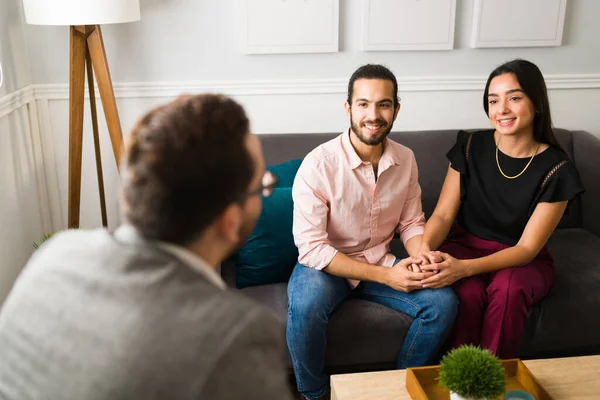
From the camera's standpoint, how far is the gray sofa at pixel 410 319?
6.99 feet

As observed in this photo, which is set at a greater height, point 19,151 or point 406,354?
point 19,151

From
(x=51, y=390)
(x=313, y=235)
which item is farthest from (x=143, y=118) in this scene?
(x=313, y=235)

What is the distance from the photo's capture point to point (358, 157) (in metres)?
2.21

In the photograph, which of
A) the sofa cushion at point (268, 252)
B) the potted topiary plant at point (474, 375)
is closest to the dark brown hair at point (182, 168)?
the potted topiary plant at point (474, 375)

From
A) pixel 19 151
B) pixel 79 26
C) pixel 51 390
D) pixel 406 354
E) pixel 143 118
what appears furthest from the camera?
pixel 19 151

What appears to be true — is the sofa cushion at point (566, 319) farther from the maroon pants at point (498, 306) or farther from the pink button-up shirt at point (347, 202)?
the pink button-up shirt at point (347, 202)

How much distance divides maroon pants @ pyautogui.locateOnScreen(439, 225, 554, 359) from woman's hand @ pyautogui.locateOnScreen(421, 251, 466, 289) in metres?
0.07

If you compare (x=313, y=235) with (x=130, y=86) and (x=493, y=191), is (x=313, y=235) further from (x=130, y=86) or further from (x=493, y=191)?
(x=130, y=86)

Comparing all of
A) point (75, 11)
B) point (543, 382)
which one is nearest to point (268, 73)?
point (75, 11)

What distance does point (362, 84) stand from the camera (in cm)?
219

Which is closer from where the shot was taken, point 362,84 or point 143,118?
point 143,118

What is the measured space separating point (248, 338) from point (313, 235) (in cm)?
130

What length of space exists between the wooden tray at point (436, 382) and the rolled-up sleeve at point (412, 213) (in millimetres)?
680

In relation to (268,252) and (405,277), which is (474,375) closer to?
(405,277)
